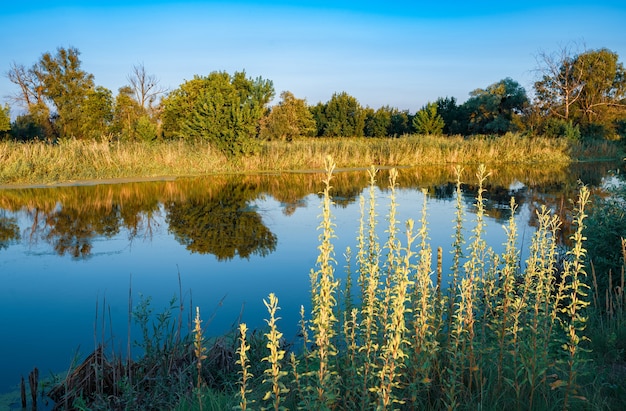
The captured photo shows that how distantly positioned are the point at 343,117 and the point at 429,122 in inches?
374

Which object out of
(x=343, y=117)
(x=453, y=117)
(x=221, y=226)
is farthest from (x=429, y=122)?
(x=221, y=226)

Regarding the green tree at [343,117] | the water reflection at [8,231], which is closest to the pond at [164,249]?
the water reflection at [8,231]

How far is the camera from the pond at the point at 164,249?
5.26m

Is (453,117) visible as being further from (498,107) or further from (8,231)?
(8,231)

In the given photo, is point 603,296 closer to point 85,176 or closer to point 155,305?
point 155,305

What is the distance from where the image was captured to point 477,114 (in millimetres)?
45594

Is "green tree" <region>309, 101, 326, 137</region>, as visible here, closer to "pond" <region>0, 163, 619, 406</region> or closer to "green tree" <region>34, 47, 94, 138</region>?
"green tree" <region>34, 47, 94, 138</region>

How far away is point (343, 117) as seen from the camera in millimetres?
48875

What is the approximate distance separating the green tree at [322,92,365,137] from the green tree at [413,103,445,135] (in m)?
6.61

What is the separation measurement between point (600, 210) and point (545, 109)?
41.1m

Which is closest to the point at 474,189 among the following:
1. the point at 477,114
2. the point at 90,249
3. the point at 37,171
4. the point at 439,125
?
the point at 90,249

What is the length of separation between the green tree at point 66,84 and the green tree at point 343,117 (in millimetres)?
22478

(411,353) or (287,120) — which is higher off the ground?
(287,120)

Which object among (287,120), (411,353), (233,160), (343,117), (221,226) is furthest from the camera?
(343,117)
